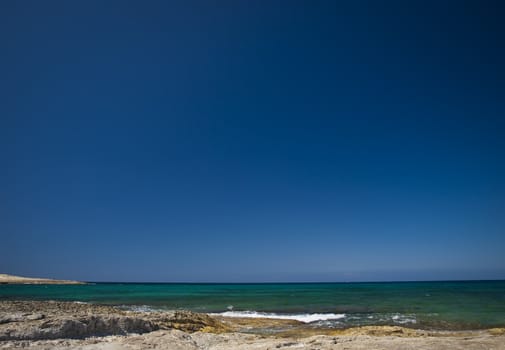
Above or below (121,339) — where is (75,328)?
above

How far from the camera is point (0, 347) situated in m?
8.41

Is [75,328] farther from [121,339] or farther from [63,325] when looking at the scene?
[121,339]

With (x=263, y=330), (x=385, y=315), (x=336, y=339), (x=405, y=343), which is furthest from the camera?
(x=385, y=315)

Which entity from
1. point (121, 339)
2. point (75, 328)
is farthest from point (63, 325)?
point (121, 339)

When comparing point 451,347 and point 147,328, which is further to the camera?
point 147,328

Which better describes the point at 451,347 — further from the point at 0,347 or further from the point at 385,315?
the point at 385,315

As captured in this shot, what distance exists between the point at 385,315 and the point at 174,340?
2056cm

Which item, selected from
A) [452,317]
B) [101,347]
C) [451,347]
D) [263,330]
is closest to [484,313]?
[452,317]

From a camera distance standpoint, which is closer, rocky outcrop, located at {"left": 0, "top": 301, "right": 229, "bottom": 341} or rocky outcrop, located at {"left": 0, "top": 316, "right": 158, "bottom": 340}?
rocky outcrop, located at {"left": 0, "top": 316, "right": 158, "bottom": 340}

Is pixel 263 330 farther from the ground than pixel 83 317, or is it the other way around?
pixel 83 317

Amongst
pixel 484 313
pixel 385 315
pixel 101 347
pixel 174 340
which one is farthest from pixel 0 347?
pixel 484 313

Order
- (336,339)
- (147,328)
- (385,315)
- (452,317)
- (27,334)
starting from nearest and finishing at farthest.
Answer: (27,334), (336,339), (147,328), (452,317), (385,315)

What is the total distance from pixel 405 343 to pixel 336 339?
217 centimetres

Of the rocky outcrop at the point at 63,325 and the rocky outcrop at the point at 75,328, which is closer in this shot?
the rocky outcrop at the point at 75,328
